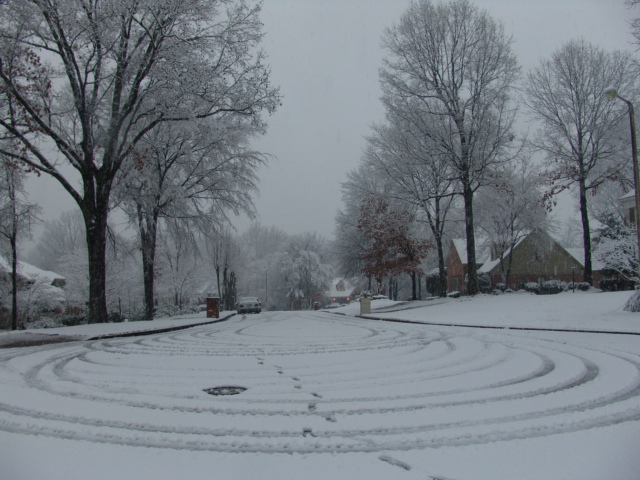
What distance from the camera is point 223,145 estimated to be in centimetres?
2164

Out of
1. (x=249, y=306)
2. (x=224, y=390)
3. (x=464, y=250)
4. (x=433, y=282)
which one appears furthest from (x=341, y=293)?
(x=224, y=390)

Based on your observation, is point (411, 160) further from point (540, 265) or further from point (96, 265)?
point (540, 265)

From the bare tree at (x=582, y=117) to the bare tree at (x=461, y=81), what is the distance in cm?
435

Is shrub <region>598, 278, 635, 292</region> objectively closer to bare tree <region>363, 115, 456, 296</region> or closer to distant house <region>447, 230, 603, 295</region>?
bare tree <region>363, 115, 456, 296</region>

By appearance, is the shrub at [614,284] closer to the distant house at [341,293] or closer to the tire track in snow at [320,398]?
the tire track in snow at [320,398]

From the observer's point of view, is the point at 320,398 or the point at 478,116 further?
the point at 478,116

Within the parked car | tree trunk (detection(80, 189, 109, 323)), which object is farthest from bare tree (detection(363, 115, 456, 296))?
tree trunk (detection(80, 189, 109, 323))

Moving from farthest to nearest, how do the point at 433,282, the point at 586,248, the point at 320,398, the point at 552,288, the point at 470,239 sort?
the point at 433,282 → the point at 552,288 → the point at 586,248 → the point at 470,239 → the point at 320,398

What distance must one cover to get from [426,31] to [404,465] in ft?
79.6

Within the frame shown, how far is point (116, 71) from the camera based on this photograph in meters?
15.4

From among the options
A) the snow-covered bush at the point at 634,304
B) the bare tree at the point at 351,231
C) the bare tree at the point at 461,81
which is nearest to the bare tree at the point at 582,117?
the bare tree at the point at 461,81

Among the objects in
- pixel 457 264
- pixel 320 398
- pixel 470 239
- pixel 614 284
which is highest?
pixel 470 239

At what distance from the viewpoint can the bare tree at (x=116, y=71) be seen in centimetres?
1356

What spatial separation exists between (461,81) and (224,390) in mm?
22017
